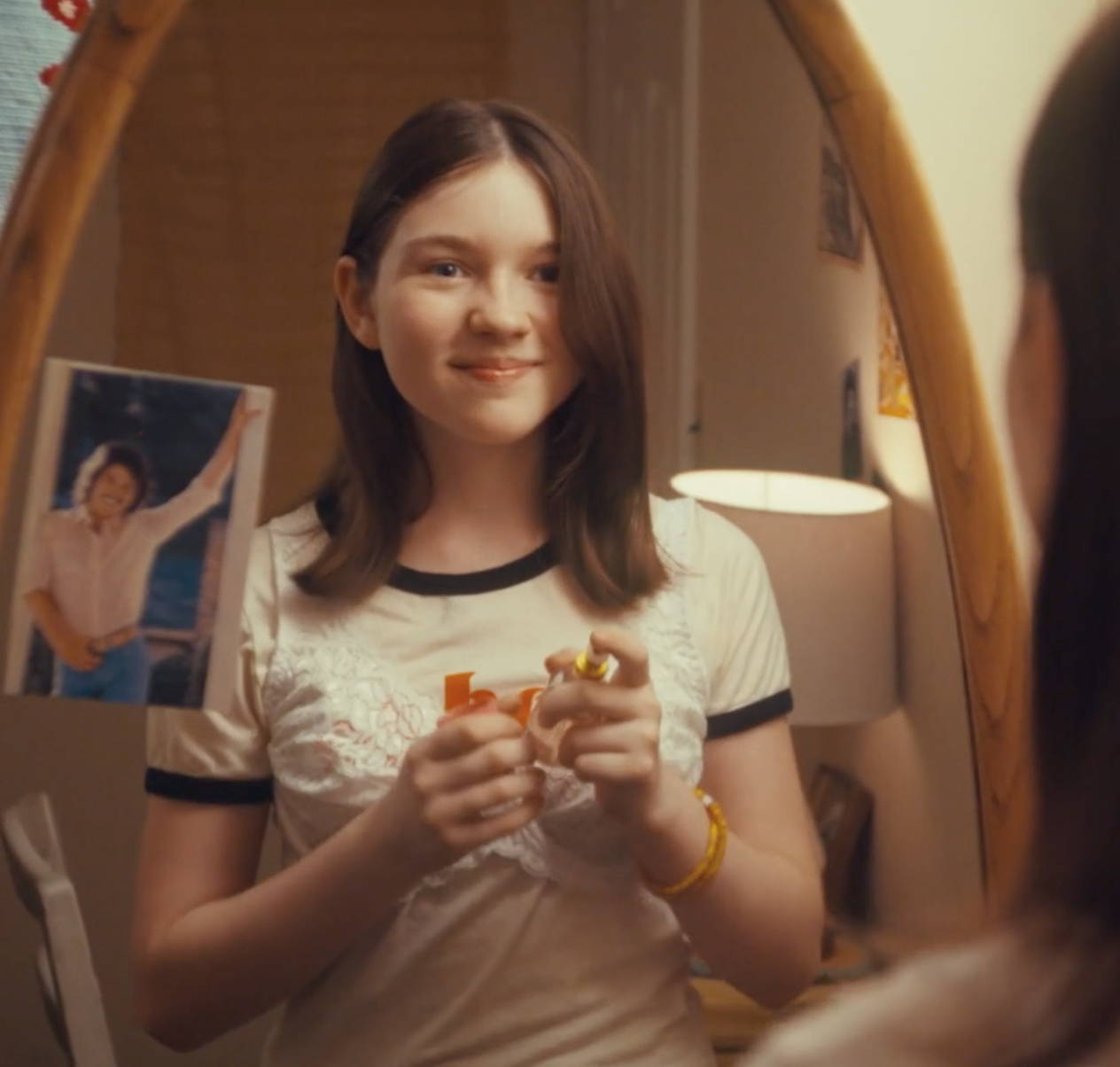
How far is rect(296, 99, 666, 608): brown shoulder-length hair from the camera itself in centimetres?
62

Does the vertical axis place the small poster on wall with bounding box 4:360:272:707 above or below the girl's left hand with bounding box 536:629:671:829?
above

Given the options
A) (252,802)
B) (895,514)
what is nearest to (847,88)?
(895,514)

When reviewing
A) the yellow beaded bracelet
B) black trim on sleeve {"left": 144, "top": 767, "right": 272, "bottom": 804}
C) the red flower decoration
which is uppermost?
the red flower decoration

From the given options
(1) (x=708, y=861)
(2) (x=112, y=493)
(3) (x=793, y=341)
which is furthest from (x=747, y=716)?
(2) (x=112, y=493)

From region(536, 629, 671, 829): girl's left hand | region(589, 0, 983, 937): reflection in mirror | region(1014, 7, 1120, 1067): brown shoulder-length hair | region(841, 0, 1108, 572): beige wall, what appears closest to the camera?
region(1014, 7, 1120, 1067): brown shoulder-length hair

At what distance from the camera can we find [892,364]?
746 millimetres

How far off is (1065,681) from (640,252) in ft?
1.26

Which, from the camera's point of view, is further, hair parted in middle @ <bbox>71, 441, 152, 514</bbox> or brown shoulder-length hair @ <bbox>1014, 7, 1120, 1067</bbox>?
hair parted in middle @ <bbox>71, 441, 152, 514</bbox>

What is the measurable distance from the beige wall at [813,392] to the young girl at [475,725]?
0.06 m

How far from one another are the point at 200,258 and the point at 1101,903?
18.5 inches

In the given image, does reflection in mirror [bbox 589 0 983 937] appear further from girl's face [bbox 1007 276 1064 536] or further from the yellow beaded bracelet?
girl's face [bbox 1007 276 1064 536]

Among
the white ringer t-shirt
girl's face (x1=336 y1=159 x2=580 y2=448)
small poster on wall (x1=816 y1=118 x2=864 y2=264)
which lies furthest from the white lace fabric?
small poster on wall (x1=816 y1=118 x2=864 y2=264)

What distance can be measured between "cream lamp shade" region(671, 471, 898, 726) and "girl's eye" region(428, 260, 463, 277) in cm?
14

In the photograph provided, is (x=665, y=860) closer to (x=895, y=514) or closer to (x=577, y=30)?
(x=895, y=514)
